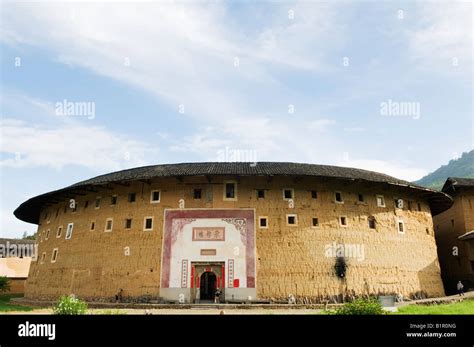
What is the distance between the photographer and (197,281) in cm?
1970

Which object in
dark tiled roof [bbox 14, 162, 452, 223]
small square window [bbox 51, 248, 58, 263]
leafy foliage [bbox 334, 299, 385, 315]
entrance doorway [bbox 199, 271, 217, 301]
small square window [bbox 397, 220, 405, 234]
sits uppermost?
dark tiled roof [bbox 14, 162, 452, 223]

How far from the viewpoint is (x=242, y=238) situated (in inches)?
786

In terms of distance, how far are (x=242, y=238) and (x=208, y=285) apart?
132 inches

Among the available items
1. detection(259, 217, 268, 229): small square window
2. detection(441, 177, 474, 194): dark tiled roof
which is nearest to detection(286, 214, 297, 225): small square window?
detection(259, 217, 268, 229): small square window

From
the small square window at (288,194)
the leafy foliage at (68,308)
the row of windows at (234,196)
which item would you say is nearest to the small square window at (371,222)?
the row of windows at (234,196)

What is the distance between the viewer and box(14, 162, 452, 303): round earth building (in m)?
19.6

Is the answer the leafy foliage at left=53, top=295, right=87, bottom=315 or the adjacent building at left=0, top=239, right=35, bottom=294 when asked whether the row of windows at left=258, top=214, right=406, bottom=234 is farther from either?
the adjacent building at left=0, top=239, right=35, bottom=294

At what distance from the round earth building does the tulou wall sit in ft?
0.19

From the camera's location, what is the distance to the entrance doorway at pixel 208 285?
20.3m

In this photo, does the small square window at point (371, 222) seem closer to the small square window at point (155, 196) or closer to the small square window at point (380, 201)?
the small square window at point (380, 201)

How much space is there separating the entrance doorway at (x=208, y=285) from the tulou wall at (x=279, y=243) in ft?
8.11

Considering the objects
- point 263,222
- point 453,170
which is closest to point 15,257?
point 263,222
